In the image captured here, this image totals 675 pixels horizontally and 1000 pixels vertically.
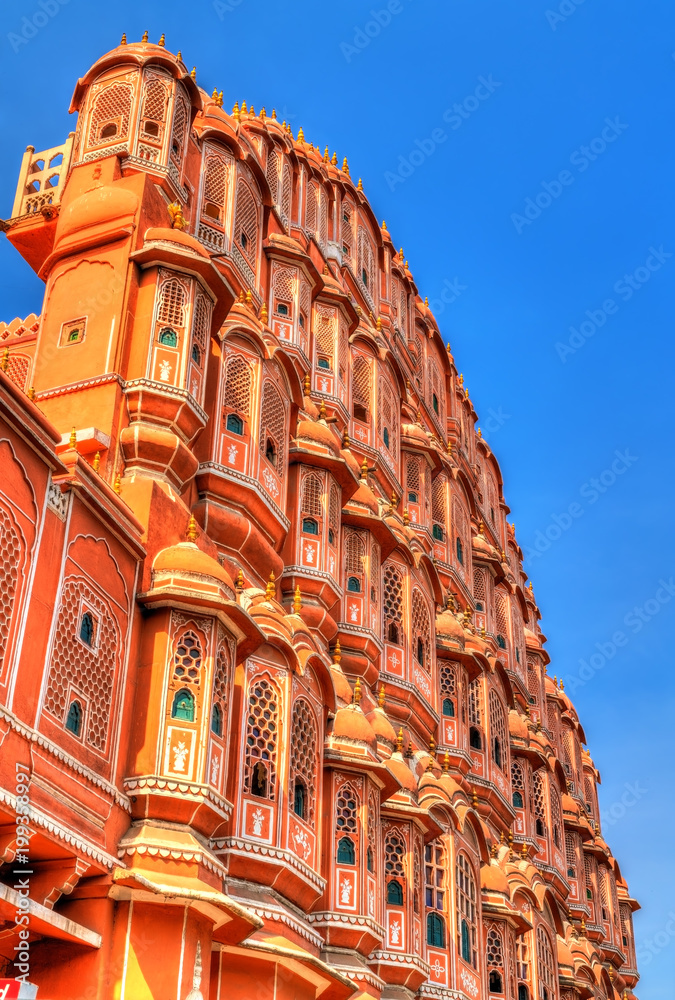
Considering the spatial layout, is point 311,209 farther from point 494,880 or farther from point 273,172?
point 494,880

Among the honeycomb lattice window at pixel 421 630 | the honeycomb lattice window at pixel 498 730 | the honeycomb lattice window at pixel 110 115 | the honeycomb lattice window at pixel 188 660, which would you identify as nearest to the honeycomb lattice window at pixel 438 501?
the honeycomb lattice window at pixel 498 730

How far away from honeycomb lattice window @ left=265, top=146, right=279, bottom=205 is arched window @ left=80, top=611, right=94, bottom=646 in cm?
1842

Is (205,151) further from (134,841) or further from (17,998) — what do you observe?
(17,998)

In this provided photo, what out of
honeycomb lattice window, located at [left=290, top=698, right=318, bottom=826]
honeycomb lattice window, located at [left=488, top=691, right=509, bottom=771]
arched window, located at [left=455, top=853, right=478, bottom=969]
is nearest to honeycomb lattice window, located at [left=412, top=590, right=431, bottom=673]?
honeycomb lattice window, located at [left=488, top=691, right=509, bottom=771]

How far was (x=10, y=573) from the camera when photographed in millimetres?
14586

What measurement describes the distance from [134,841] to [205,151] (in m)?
16.3

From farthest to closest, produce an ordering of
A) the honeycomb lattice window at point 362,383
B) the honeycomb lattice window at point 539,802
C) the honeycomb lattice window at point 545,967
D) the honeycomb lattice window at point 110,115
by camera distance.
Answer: the honeycomb lattice window at point 539,802
the honeycomb lattice window at point 362,383
the honeycomb lattice window at point 545,967
the honeycomb lattice window at point 110,115

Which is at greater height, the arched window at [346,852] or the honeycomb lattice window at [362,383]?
the honeycomb lattice window at [362,383]

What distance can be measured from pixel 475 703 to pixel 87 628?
18.3 metres

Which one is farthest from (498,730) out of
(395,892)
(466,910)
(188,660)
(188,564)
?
(188,660)

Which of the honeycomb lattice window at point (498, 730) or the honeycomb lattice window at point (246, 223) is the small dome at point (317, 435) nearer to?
the honeycomb lattice window at point (246, 223)

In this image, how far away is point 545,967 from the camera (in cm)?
3070

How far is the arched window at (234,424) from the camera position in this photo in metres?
22.3

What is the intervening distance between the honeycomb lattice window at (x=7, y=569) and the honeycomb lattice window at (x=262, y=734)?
5354 millimetres
